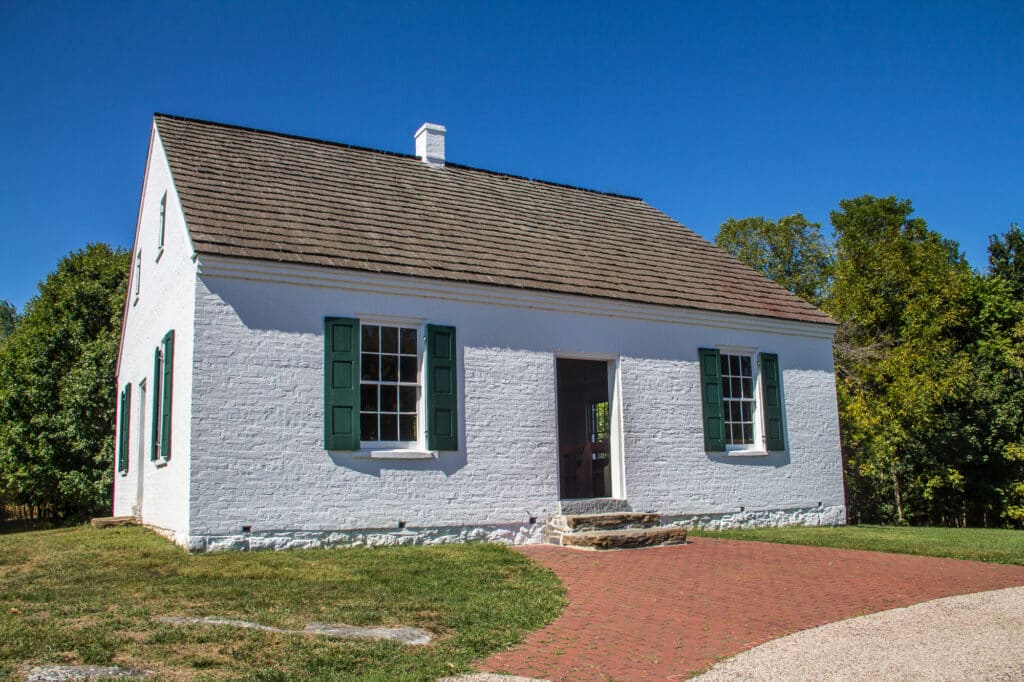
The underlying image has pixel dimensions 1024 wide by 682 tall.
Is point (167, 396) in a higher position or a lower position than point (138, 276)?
lower

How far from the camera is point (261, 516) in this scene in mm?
10211

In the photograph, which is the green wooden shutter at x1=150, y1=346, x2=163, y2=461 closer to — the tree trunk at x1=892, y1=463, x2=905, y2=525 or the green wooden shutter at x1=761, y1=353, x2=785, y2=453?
the green wooden shutter at x1=761, y1=353, x2=785, y2=453

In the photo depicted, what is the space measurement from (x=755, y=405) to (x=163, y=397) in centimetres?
990

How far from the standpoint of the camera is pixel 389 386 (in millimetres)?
11414

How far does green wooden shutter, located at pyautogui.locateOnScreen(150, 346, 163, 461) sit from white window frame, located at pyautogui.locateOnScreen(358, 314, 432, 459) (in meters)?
3.29

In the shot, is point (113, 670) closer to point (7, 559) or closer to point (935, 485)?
point (7, 559)

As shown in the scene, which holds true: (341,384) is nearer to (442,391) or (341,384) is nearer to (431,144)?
(442,391)

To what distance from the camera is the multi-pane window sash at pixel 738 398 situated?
47.8 ft

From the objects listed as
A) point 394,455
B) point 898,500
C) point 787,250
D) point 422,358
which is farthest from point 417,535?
point 787,250

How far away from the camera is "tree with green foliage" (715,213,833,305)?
33875mm

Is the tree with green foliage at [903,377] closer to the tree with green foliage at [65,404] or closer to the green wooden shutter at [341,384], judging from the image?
the green wooden shutter at [341,384]

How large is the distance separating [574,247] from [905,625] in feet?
30.3

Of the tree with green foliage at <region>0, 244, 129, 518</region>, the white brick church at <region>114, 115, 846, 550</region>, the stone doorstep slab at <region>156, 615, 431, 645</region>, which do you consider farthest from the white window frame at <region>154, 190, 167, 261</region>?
the tree with green foliage at <region>0, 244, 129, 518</region>

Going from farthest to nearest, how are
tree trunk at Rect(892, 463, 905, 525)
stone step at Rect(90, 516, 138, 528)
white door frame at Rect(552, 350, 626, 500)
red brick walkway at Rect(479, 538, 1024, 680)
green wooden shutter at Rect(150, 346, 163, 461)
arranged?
tree trunk at Rect(892, 463, 905, 525), stone step at Rect(90, 516, 138, 528), white door frame at Rect(552, 350, 626, 500), green wooden shutter at Rect(150, 346, 163, 461), red brick walkway at Rect(479, 538, 1024, 680)
